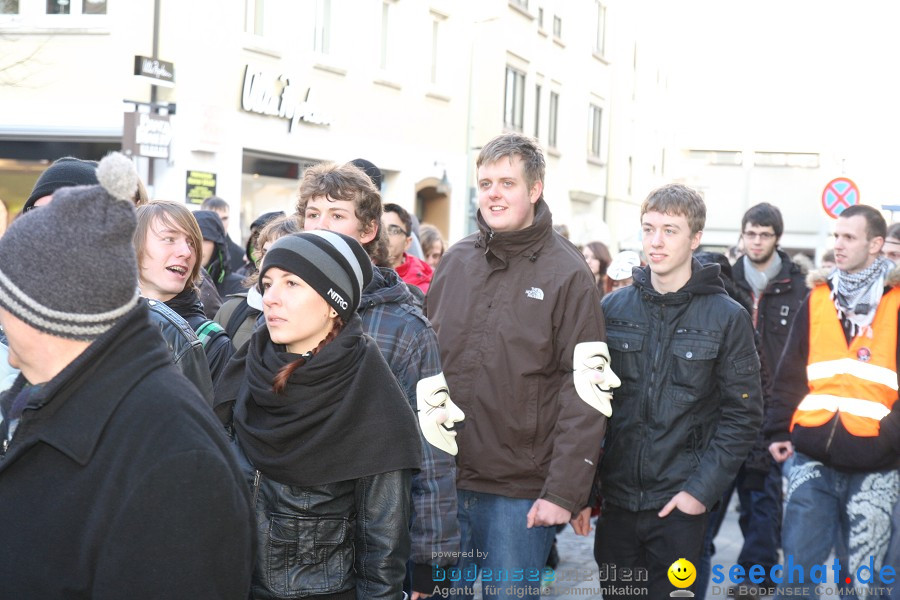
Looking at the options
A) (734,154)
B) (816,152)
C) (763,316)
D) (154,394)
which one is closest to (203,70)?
(763,316)

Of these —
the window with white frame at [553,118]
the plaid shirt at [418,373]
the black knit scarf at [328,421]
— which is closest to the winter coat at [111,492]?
the black knit scarf at [328,421]

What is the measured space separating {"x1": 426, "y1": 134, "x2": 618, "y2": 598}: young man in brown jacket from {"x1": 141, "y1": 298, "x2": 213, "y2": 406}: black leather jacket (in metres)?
1.42

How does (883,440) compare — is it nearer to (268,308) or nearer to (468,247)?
(468,247)

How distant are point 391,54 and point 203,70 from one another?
20.6 feet

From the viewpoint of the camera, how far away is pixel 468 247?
4.75 metres

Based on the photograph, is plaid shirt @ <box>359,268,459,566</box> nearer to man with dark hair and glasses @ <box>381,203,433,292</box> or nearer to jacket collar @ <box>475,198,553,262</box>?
jacket collar @ <box>475,198,553,262</box>

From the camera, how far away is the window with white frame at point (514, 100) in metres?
26.9

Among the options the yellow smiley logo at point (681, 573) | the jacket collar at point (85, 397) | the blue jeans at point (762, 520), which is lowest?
the blue jeans at point (762, 520)

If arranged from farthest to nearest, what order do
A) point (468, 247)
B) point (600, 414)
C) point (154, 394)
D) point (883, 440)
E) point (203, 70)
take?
1. point (203, 70)
2. point (883, 440)
3. point (468, 247)
4. point (600, 414)
5. point (154, 394)

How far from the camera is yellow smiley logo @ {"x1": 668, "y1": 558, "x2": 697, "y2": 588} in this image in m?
4.59

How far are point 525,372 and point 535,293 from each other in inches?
13.2

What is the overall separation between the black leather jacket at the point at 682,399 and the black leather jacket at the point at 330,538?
1.87m

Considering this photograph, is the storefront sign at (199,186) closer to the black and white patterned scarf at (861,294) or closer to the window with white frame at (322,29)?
the window with white frame at (322,29)

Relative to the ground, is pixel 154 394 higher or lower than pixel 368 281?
lower
